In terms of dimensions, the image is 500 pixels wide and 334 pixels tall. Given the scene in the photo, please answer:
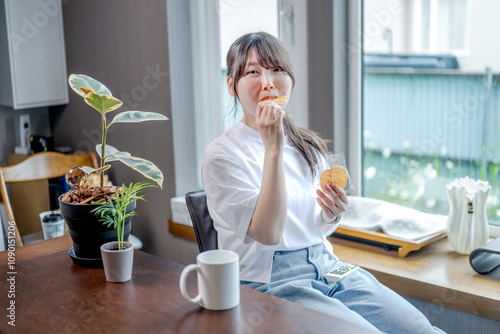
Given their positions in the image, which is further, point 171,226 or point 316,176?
point 171,226

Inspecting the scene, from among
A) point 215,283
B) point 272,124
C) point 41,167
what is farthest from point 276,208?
point 41,167

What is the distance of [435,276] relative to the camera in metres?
1.69

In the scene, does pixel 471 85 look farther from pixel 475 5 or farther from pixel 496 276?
pixel 496 276

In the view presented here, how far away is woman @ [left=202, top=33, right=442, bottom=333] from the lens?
1334mm

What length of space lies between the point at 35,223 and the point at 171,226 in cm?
90

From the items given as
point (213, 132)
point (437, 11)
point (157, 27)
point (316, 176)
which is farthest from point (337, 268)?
point (157, 27)

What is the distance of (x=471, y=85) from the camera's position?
195cm

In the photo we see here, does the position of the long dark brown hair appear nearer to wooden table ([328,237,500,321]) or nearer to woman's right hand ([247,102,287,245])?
woman's right hand ([247,102,287,245])

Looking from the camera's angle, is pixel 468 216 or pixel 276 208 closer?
pixel 276 208

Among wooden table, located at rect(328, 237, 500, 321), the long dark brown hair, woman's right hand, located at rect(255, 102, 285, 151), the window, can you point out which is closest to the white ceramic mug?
woman's right hand, located at rect(255, 102, 285, 151)

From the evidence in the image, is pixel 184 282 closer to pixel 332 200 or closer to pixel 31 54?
pixel 332 200

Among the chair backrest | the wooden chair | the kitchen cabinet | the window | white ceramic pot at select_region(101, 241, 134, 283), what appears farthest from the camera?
the kitchen cabinet

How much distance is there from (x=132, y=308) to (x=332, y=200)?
23.9 inches

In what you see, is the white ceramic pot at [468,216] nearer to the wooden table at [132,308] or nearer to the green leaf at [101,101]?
the wooden table at [132,308]
